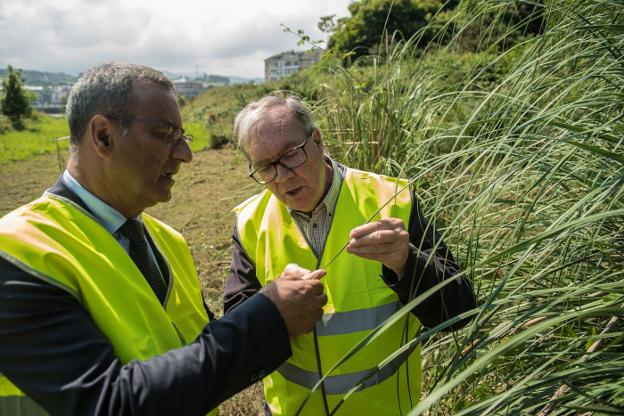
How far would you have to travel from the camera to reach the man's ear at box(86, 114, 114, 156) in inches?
53.7

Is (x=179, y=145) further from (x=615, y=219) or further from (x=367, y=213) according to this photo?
(x=615, y=219)

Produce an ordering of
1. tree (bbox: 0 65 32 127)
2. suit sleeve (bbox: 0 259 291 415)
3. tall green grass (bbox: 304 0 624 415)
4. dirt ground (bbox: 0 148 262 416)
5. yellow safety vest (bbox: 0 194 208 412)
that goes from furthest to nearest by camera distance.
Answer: tree (bbox: 0 65 32 127), dirt ground (bbox: 0 148 262 416), yellow safety vest (bbox: 0 194 208 412), suit sleeve (bbox: 0 259 291 415), tall green grass (bbox: 304 0 624 415)

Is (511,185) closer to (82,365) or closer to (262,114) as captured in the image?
(262,114)

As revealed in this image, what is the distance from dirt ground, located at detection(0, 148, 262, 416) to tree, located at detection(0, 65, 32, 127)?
1151 inches

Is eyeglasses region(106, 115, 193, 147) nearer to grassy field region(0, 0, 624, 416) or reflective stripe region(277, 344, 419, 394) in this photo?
grassy field region(0, 0, 624, 416)

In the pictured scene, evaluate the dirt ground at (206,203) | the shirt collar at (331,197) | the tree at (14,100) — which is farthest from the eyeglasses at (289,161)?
the tree at (14,100)

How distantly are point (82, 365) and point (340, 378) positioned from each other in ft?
2.80

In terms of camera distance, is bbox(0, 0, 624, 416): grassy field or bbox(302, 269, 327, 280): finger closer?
bbox(0, 0, 624, 416): grassy field

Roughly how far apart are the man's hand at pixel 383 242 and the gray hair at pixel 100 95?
740mm

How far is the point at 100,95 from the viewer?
137 centimetres

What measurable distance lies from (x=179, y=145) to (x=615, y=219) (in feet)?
4.05

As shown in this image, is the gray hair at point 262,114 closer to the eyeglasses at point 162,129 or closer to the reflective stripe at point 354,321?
the eyeglasses at point 162,129

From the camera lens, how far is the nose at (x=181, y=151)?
1.54 meters

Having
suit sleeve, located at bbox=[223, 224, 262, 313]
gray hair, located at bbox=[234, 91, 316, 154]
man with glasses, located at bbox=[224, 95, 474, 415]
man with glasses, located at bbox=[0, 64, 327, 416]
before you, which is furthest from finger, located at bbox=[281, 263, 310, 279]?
gray hair, located at bbox=[234, 91, 316, 154]
